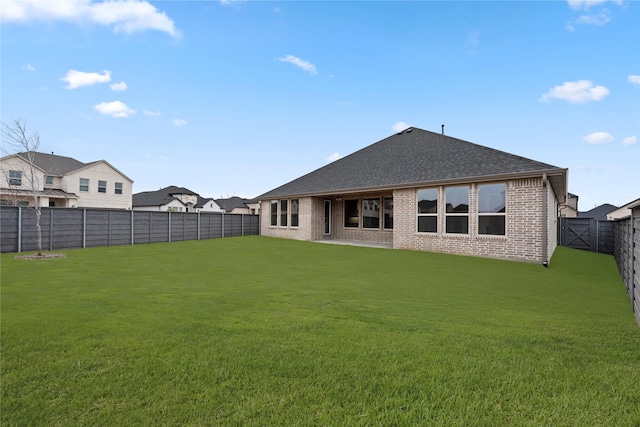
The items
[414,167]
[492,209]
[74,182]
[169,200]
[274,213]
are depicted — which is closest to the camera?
[492,209]

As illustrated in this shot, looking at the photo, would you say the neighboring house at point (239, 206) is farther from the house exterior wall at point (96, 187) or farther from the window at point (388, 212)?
the window at point (388, 212)

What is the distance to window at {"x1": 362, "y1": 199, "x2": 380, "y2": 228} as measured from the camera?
1773 centimetres

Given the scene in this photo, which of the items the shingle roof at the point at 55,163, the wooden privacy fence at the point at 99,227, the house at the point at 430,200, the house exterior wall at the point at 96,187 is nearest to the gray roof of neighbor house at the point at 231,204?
the house exterior wall at the point at 96,187

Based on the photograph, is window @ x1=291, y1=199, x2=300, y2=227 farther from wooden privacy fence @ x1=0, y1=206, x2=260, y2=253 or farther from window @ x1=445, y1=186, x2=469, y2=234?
window @ x1=445, y1=186, x2=469, y2=234

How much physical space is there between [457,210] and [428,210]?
124 cm

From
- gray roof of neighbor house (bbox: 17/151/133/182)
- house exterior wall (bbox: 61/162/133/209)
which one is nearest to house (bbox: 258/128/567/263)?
house exterior wall (bbox: 61/162/133/209)

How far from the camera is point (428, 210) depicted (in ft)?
43.6

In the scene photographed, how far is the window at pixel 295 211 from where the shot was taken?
775 inches

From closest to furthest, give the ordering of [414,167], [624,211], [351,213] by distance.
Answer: [414,167]
[351,213]
[624,211]

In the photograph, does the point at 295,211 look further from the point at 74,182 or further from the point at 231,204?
the point at 231,204

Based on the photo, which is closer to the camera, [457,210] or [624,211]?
[457,210]

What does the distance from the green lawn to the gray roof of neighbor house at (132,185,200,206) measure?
41.8m

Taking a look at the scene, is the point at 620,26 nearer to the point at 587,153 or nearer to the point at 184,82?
the point at 587,153

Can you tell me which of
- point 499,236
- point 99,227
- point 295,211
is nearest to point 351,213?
point 295,211
